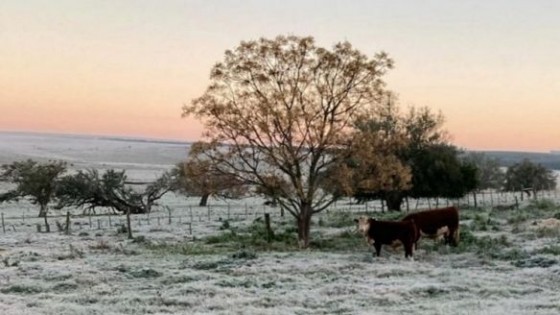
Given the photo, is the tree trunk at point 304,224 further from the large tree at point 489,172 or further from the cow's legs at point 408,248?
the large tree at point 489,172

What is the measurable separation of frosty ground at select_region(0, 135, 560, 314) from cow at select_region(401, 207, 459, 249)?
51 cm

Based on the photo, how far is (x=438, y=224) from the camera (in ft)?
80.1

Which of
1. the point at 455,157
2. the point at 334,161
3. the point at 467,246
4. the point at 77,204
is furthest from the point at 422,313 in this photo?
the point at 77,204

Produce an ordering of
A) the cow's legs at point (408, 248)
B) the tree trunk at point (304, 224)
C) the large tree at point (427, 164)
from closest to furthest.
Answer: the cow's legs at point (408, 248) < the tree trunk at point (304, 224) < the large tree at point (427, 164)

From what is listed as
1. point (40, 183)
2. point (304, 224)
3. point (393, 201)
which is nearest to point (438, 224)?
point (304, 224)

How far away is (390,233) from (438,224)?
3.33 meters

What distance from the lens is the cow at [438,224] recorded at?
24375mm

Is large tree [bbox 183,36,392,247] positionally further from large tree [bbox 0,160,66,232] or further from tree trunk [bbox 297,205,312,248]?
large tree [bbox 0,160,66,232]

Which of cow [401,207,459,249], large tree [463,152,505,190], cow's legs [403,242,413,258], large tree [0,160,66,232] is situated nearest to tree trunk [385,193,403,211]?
cow [401,207,459,249]

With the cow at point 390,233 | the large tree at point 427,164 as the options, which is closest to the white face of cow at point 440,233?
the cow at point 390,233

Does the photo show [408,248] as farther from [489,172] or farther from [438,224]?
[489,172]

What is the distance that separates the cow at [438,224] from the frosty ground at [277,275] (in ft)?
1.66

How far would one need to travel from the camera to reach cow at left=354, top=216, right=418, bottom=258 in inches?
857

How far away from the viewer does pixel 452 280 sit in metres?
16.6
